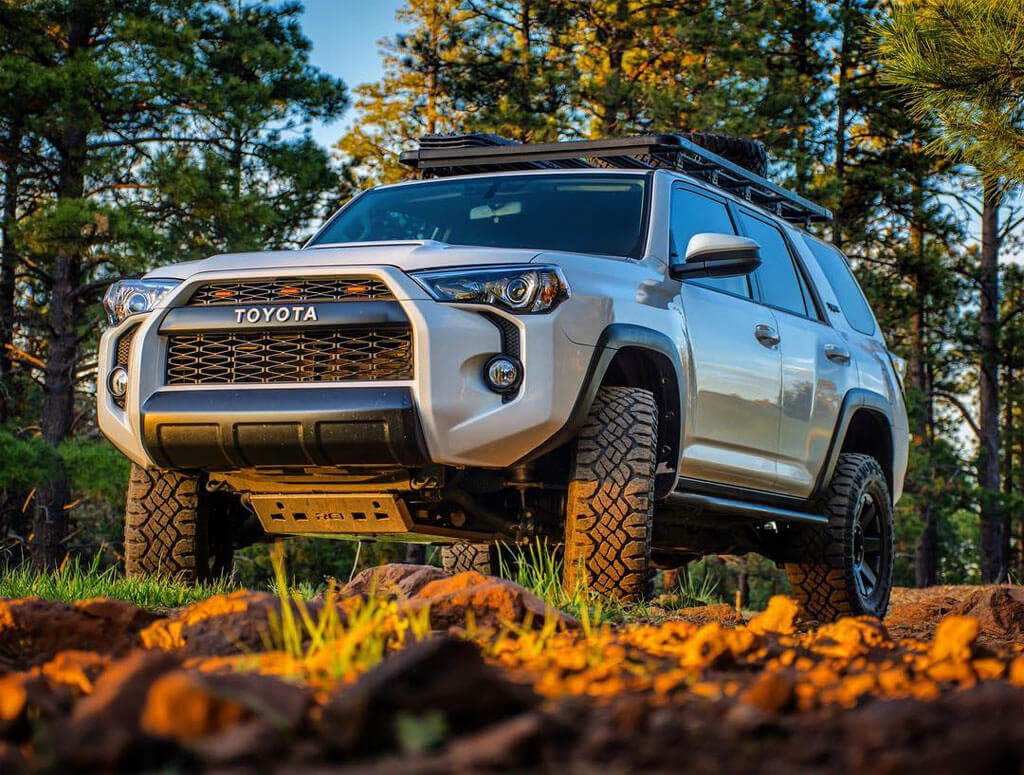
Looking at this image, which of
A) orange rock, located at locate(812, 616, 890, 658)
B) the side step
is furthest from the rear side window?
orange rock, located at locate(812, 616, 890, 658)

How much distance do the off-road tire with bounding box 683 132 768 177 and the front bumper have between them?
402 cm

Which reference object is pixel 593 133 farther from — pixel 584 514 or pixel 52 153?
pixel 584 514

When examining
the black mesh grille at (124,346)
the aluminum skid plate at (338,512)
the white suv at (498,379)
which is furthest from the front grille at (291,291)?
the aluminum skid plate at (338,512)

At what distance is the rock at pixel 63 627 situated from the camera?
379 cm

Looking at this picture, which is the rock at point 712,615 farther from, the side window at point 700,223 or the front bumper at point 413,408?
the side window at point 700,223

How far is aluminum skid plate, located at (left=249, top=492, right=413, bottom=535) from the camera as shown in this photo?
6.02 meters

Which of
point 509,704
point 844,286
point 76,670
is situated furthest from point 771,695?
point 844,286

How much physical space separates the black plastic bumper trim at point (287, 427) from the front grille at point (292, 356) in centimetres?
10

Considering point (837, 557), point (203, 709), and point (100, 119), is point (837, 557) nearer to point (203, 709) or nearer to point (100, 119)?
point (203, 709)

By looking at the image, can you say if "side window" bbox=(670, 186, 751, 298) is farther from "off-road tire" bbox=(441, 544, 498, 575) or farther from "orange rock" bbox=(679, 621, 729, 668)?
"orange rock" bbox=(679, 621, 729, 668)

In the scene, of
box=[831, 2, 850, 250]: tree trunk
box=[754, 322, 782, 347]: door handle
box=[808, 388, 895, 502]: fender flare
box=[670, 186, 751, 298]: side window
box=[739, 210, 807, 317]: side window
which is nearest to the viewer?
box=[670, 186, 751, 298]: side window

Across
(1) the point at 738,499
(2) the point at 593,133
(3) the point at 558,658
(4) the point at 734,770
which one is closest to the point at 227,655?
(3) the point at 558,658

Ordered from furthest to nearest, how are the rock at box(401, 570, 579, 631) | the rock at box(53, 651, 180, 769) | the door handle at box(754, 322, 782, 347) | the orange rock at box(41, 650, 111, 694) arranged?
1. the door handle at box(754, 322, 782, 347)
2. the rock at box(401, 570, 579, 631)
3. the orange rock at box(41, 650, 111, 694)
4. the rock at box(53, 651, 180, 769)

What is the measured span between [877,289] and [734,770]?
24.1 metres
